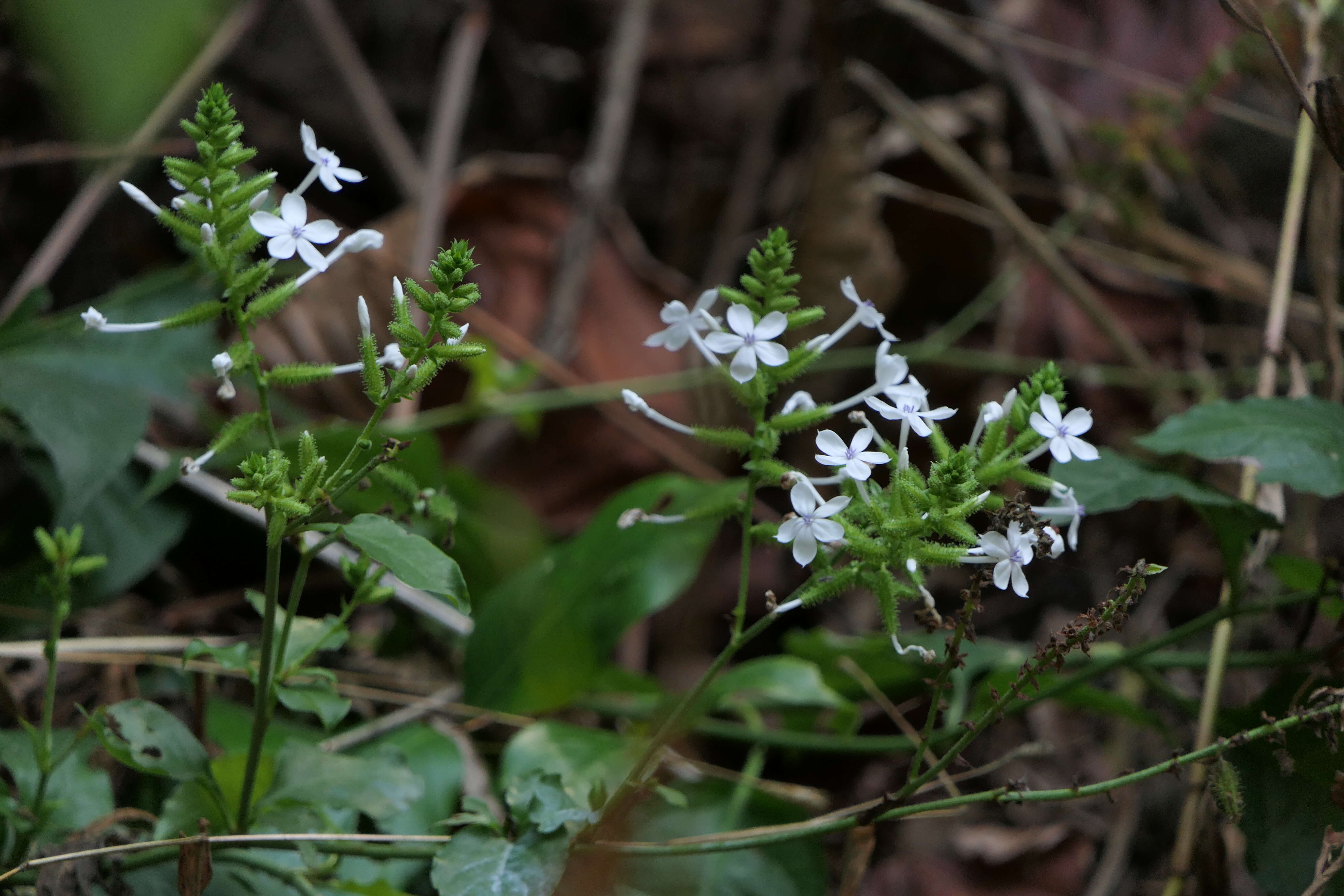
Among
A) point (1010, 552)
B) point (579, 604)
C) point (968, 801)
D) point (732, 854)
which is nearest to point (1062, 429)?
point (1010, 552)

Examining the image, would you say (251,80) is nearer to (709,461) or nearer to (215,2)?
(709,461)

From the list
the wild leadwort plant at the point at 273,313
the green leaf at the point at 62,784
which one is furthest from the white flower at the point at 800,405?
the green leaf at the point at 62,784

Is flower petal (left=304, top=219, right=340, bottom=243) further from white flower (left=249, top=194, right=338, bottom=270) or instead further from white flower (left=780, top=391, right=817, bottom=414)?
white flower (left=780, top=391, right=817, bottom=414)

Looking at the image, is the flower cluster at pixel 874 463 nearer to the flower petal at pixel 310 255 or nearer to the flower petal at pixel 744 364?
the flower petal at pixel 744 364

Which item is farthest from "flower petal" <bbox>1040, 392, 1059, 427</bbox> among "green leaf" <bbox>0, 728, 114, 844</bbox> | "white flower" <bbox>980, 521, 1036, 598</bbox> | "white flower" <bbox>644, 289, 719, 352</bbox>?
"green leaf" <bbox>0, 728, 114, 844</bbox>

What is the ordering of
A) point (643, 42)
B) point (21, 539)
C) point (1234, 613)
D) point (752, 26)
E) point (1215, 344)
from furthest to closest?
point (752, 26), point (643, 42), point (1215, 344), point (21, 539), point (1234, 613)

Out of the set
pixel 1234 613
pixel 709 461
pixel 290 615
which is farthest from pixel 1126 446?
pixel 290 615

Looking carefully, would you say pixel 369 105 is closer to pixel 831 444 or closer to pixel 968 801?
pixel 831 444
